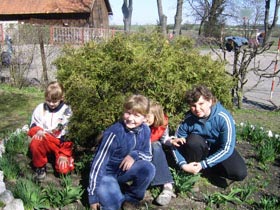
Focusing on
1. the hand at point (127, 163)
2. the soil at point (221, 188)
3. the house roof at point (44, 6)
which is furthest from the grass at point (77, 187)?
the house roof at point (44, 6)

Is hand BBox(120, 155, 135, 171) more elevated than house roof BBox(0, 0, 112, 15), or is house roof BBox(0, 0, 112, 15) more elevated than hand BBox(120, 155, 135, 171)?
house roof BBox(0, 0, 112, 15)

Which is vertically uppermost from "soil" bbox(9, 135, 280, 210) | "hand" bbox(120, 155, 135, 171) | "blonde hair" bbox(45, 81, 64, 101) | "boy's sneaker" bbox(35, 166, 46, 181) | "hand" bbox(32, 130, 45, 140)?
"blonde hair" bbox(45, 81, 64, 101)

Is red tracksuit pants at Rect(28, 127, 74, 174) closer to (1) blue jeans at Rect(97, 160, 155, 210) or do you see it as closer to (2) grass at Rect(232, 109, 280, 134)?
(1) blue jeans at Rect(97, 160, 155, 210)

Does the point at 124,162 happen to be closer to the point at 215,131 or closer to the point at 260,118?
the point at 215,131

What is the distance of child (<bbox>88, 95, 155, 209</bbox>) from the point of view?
2.90 metres

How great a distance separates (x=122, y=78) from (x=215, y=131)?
3.56 feet

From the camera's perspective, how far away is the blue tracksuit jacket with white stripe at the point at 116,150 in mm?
2904

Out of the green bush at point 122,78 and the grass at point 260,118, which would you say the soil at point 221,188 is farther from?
the grass at point 260,118

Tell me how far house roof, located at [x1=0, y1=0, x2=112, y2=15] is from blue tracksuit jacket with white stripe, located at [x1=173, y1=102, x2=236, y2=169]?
3046 centimetres

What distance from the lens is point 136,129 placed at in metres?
3.03

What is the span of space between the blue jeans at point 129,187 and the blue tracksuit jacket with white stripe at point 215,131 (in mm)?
455

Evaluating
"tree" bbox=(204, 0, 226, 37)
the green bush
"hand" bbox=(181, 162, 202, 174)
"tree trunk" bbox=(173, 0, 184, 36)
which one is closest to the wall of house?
"tree" bbox=(204, 0, 226, 37)

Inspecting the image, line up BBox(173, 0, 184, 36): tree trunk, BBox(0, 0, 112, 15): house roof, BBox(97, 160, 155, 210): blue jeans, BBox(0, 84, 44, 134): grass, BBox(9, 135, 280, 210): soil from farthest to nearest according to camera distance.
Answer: BBox(0, 0, 112, 15): house roof, BBox(173, 0, 184, 36): tree trunk, BBox(0, 84, 44, 134): grass, BBox(9, 135, 280, 210): soil, BBox(97, 160, 155, 210): blue jeans

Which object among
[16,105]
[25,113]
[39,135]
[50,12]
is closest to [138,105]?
[39,135]
